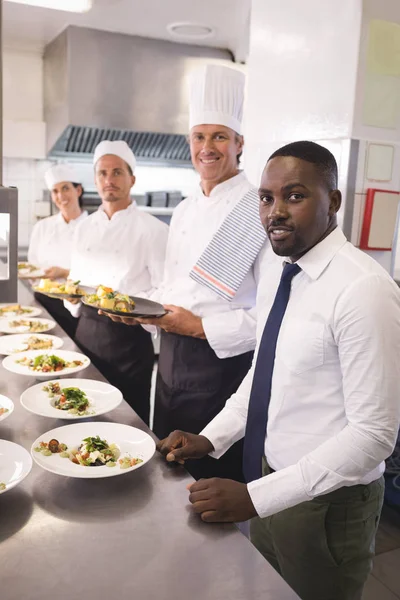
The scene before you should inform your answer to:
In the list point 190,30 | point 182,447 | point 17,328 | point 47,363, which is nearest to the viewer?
point 182,447

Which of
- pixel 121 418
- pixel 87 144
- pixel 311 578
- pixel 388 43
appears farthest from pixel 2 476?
pixel 87 144

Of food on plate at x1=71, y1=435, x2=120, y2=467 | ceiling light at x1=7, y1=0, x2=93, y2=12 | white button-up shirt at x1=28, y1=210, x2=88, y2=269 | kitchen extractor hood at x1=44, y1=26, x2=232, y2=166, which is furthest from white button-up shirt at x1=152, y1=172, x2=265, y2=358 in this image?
kitchen extractor hood at x1=44, y1=26, x2=232, y2=166

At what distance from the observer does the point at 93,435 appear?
4.92 feet

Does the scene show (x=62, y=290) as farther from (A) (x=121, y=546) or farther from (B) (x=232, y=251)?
(A) (x=121, y=546)

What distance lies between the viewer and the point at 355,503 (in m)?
1.41

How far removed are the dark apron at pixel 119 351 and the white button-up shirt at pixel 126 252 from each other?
262mm

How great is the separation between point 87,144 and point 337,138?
384 cm

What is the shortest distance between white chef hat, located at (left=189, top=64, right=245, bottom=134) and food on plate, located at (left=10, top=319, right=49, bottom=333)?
4.19 ft

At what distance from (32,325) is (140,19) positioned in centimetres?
312

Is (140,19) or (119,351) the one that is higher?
(140,19)

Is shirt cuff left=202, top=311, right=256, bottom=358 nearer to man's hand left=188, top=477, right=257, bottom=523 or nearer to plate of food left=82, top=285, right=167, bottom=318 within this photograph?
plate of food left=82, top=285, right=167, bottom=318

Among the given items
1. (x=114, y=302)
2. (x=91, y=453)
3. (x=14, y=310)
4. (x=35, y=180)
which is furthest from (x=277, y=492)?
(x=35, y=180)

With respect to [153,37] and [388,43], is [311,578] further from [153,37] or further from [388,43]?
[153,37]

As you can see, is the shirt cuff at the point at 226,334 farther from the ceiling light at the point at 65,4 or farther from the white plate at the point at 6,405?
the ceiling light at the point at 65,4
